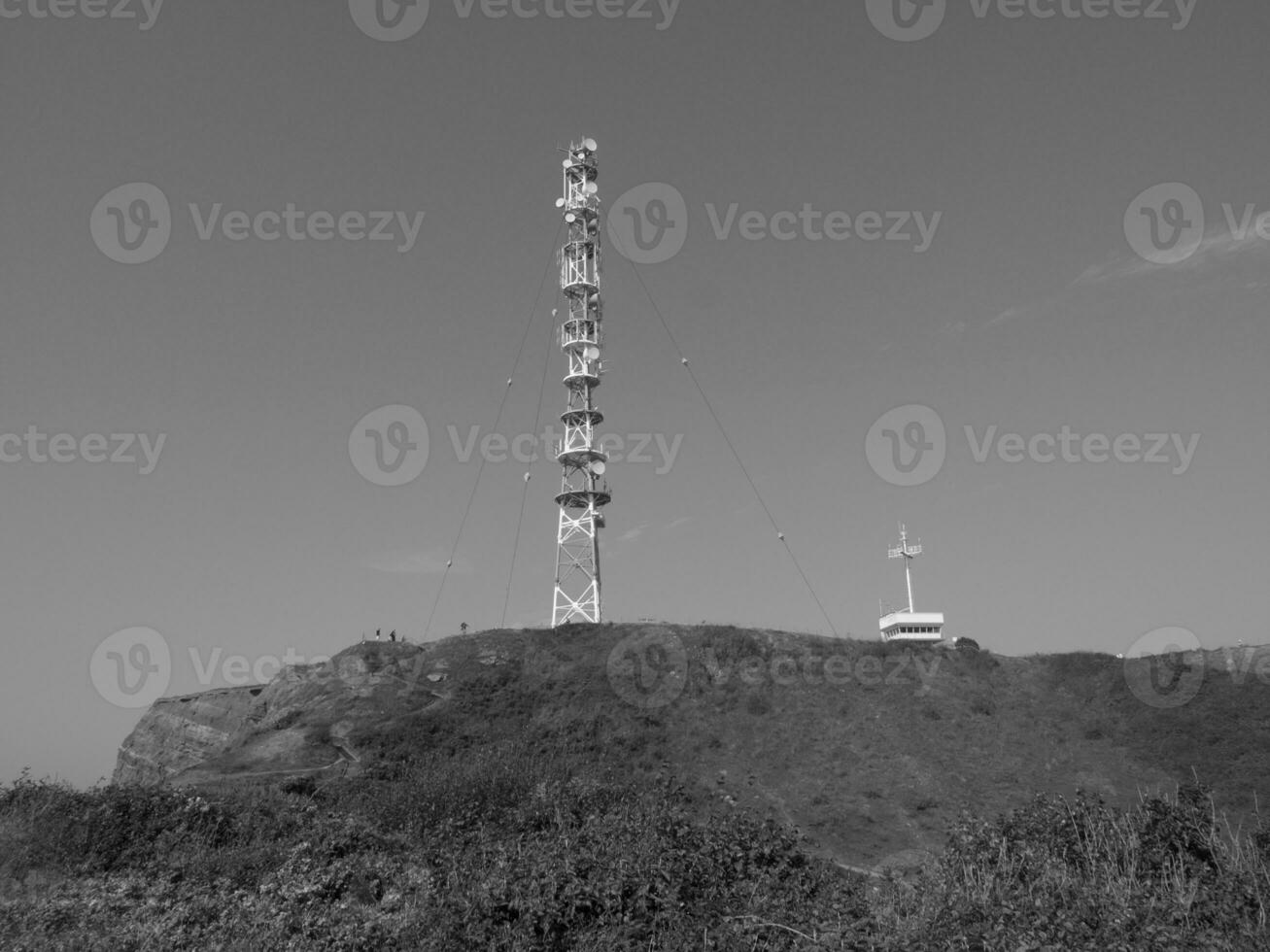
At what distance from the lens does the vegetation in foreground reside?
1146cm

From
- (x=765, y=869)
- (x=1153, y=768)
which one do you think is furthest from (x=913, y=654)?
(x=765, y=869)

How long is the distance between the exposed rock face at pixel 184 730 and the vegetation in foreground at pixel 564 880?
14413 mm

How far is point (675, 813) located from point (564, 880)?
4985 mm

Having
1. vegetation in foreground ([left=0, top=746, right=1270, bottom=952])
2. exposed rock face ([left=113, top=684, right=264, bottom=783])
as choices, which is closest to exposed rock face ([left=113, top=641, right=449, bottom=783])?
exposed rock face ([left=113, top=684, right=264, bottom=783])

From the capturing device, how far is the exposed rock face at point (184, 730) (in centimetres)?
3275

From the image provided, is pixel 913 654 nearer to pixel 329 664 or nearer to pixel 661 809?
pixel 661 809

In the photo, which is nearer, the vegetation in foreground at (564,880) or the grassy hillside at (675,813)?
the vegetation in foreground at (564,880)

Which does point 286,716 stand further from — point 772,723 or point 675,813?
point 675,813

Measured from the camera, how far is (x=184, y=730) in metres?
34.2

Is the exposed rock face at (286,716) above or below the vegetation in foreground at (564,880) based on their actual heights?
above

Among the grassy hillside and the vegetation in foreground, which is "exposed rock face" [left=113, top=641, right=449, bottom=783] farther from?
the vegetation in foreground

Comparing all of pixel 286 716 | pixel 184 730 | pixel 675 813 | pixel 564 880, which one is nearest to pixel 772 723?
pixel 675 813

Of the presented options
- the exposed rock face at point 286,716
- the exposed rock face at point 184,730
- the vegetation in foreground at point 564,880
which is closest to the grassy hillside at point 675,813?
the vegetation in foreground at point 564,880

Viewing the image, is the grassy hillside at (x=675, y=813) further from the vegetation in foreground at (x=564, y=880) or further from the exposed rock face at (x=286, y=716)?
the exposed rock face at (x=286, y=716)
